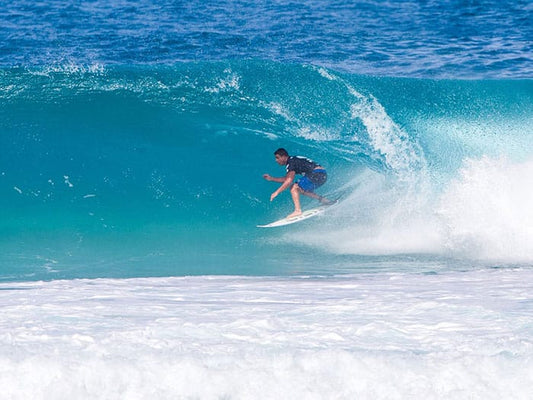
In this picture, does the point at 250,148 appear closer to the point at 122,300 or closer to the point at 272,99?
the point at 272,99

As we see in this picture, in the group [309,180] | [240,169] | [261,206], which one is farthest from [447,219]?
[240,169]

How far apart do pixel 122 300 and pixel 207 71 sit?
8.69 meters

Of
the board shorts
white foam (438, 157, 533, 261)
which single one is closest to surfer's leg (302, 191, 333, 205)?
the board shorts

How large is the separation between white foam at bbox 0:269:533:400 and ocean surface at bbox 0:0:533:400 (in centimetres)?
2

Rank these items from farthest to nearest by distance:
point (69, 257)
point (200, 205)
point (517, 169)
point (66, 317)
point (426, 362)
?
point (200, 205) → point (517, 169) → point (69, 257) → point (66, 317) → point (426, 362)

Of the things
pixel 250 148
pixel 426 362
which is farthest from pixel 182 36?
pixel 426 362

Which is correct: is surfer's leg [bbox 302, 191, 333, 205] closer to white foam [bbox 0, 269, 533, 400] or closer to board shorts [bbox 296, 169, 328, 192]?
board shorts [bbox 296, 169, 328, 192]

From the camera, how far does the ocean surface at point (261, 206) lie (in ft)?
12.5

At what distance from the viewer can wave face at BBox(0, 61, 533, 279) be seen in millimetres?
7812

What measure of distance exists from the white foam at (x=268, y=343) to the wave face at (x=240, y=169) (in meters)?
1.65

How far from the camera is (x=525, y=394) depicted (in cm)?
350

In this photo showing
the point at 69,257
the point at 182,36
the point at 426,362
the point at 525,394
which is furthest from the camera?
the point at 182,36

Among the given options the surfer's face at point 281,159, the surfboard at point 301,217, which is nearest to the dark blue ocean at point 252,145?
the surfboard at point 301,217

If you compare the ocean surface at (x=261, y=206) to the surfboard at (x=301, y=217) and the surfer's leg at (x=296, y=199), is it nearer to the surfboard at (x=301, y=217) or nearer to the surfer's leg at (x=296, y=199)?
the surfboard at (x=301, y=217)
